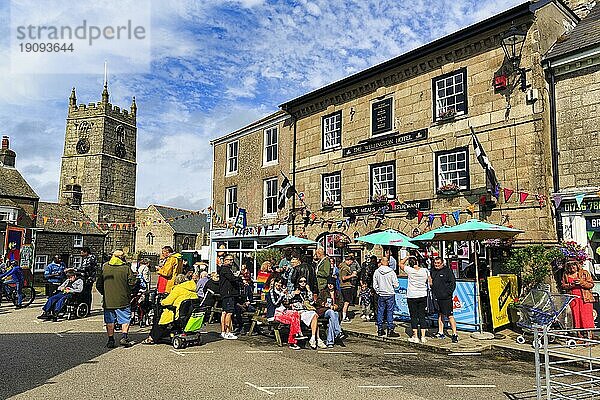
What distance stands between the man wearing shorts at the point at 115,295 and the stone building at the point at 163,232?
1807 inches

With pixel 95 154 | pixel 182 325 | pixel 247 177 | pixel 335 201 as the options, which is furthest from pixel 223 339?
pixel 95 154

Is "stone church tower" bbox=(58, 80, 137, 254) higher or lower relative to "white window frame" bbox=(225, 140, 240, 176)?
higher

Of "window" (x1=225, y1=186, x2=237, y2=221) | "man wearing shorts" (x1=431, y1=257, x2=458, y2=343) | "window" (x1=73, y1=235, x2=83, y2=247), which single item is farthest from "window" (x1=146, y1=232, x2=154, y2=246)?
"man wearing shorts" (x1=431, y1=257, x2=458, y2=343)

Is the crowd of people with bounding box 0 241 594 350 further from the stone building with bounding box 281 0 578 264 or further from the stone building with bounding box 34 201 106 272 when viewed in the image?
the stone building with bounding box 34 201 106 272

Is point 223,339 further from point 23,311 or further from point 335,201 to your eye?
point 335,201

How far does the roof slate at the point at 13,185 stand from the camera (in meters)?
29.0

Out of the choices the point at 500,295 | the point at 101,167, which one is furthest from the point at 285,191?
the point at 101,167

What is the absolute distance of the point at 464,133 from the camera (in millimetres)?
14734

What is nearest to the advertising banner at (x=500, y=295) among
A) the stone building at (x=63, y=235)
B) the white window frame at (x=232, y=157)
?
the white window frame at (x=232, y=157)

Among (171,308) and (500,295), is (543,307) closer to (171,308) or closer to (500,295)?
(500,295)

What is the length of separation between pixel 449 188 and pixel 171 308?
9.13 m

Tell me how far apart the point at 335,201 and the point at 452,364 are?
37.1ft

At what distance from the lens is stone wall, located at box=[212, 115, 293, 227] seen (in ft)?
72.6

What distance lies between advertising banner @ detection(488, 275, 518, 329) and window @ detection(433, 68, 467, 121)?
5.92 meters
